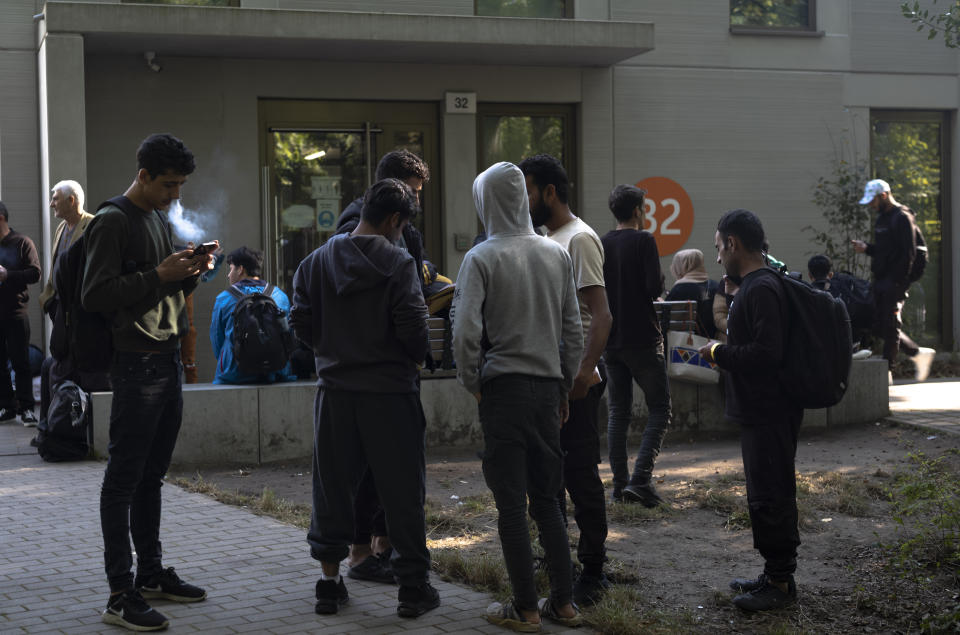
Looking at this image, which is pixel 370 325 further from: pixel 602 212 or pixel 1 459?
pixel 602 212

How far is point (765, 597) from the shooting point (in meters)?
4.99

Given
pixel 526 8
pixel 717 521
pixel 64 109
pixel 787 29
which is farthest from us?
pixel 787 29

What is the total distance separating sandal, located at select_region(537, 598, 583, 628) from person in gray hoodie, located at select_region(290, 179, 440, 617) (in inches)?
19.5

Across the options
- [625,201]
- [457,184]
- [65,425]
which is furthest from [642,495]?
[457,184]

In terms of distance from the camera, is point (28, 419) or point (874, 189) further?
point (874, 189)

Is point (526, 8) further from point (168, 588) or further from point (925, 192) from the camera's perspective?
point (168, 588)

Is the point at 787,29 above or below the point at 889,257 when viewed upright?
above

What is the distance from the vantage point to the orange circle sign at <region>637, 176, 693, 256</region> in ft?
45.5

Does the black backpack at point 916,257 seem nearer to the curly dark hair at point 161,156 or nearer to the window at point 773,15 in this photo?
the window at point 773,15

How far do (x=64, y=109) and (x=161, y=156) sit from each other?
6.94 meters

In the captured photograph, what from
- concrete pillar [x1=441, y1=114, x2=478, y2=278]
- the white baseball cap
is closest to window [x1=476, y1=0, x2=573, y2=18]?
concrete pillar [x1=441, y1=114, x2=478, y2=278]

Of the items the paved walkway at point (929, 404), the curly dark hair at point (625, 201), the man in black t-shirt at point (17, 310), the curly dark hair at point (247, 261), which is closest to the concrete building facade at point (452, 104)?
the man in black t-shirt at point (17, 310)

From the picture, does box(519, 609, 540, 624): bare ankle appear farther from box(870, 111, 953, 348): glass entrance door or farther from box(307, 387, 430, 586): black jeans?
box(870, 111, 953, 348): glass entrance door

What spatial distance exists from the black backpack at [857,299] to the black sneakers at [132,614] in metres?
8.61
